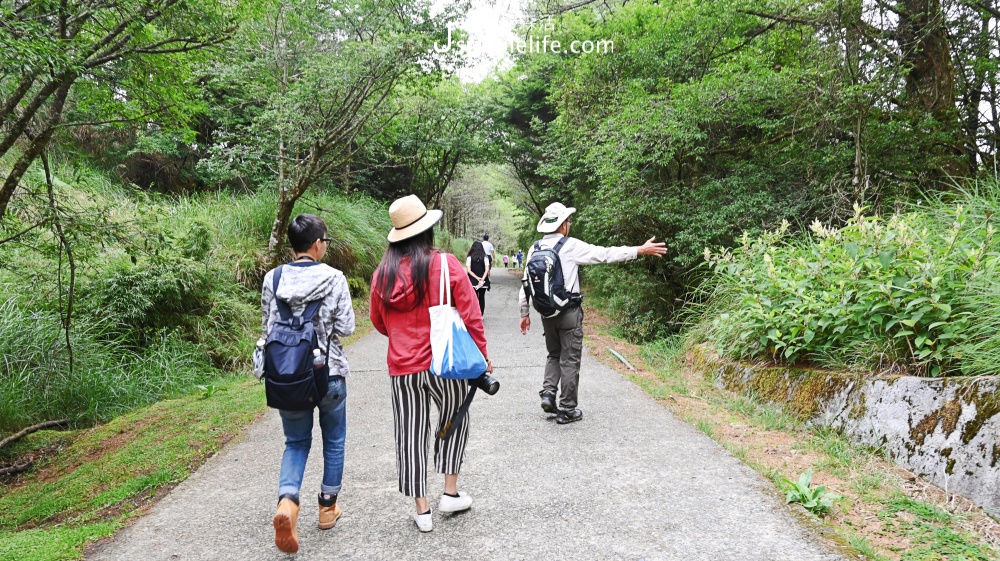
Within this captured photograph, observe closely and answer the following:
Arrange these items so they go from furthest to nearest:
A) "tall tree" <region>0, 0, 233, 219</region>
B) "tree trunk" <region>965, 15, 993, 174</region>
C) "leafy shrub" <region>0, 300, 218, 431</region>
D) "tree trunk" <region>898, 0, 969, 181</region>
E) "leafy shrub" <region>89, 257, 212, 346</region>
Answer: "tree trunk" <region>965, 15, 993, 174</region> < "tree trunk" <region>898, 0, 969, 181</region> < "leafy shrub" <region>89, 257, 212, 346</region> < "leafy shrub" <region>0, 300, 218, 431</region> < "tall tree" <region>0, 0, 233, 219</region>

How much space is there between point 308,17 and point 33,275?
23.9 ft

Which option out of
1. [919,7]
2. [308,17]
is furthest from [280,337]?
[308,17]

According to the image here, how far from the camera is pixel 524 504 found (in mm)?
3502

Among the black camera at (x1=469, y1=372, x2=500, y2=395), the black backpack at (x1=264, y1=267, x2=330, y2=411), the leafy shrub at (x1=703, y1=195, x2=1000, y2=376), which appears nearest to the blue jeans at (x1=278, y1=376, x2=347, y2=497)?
the black backpack at (x1=264, y1=267, x2=330, y2=411)

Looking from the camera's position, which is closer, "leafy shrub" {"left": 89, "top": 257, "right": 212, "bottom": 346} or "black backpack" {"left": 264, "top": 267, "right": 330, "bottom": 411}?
"black backpack" {"left": 264, "top": 267, "right": 330, "bottom": 411}

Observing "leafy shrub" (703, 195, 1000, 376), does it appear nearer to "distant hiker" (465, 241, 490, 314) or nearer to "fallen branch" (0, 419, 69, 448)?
"distant hiker" (465, 241, 490, 314)

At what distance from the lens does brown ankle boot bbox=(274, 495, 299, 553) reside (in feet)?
9.11

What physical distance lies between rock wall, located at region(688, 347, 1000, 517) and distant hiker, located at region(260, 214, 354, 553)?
3.65 meters

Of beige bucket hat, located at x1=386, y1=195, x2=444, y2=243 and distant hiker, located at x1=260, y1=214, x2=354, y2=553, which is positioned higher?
beige bucket hat, located at x1=386, y1=195, x2=444, y2=243

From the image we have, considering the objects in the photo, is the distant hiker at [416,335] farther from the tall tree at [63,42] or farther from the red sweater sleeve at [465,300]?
the tall tree at [63,42]

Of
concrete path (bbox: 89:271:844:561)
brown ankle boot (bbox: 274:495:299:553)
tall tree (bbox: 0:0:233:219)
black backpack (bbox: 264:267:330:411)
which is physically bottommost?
concrete path (bbox: 89:271:844:561)

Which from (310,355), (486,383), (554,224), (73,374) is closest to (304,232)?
(310,355)

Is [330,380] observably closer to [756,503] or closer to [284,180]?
[756,503]

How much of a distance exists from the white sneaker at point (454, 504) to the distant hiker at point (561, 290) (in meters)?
1.91
